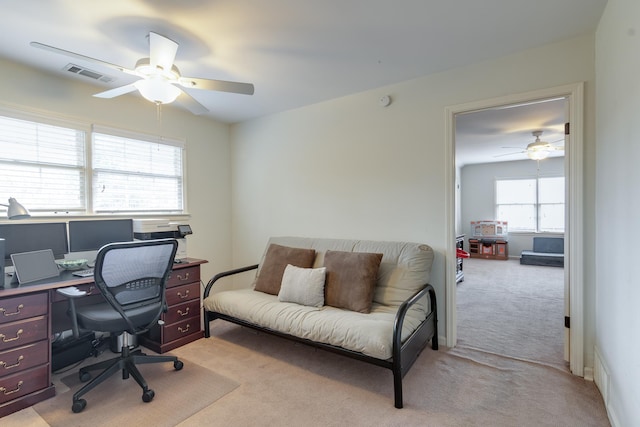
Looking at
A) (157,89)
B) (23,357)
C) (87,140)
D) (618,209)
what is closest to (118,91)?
(157,89)

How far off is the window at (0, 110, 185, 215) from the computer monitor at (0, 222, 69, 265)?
0.28 metres

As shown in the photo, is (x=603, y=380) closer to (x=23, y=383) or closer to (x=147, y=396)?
(x=147, y=396)

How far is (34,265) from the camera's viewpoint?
2.29 m

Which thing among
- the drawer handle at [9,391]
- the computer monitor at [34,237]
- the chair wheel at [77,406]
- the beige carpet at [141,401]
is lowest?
the beige carpet at [141,401]

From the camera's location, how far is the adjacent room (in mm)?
1919

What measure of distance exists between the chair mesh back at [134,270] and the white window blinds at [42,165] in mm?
1292

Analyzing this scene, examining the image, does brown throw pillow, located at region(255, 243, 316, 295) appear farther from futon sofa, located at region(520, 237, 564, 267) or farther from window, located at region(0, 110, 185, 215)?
futon sofa, located at region(520, 237, 564, 267)

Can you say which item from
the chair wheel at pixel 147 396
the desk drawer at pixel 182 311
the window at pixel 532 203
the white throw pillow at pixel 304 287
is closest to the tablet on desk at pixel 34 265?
the desk drawer at pixel 182 311

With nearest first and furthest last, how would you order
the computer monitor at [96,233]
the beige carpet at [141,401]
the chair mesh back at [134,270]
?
the beige carpet at [141,401], the chair mesh back at [134,270], the computer monitor at [96,233]

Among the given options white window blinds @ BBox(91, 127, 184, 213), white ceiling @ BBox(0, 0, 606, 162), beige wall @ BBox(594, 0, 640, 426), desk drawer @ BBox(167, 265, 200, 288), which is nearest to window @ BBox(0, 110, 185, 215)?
white window blinds @ BBox(91, 127, 184, 213)

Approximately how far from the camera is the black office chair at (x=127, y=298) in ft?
6.61

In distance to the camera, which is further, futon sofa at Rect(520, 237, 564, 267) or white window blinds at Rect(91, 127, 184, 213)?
futon sofa at Rect(520, 237, 564, 267)

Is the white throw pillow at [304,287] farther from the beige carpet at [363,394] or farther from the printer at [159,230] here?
the printer at [159,230]

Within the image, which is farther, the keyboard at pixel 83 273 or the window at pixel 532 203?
the window at pixel 532 203
